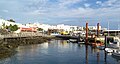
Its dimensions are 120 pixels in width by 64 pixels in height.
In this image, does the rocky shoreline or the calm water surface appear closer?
the calm water surface

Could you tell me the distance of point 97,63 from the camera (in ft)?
154

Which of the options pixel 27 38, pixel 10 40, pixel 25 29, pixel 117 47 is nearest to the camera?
pixel 117 47

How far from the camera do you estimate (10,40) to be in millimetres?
83500

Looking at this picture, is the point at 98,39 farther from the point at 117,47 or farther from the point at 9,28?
the point at 9,28

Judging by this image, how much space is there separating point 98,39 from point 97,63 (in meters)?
46.3

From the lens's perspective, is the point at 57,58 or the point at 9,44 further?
the point at 9,44

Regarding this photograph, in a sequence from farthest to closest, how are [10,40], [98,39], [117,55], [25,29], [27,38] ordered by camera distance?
[25,29]
[27,38]
[98,39]
[10,40]
[117,55]

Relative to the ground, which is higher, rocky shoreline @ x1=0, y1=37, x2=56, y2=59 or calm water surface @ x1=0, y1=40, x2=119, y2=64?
rocky shoreline @ x1=0, y1=37, x2=56, y2=59

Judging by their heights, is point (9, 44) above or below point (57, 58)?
above

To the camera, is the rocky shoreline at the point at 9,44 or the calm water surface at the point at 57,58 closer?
the calm water surface at the point at 57,58

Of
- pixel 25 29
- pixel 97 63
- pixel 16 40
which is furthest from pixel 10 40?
pixel 25 29

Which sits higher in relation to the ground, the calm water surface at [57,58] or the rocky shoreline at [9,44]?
the rocky shoreline at [9,44]

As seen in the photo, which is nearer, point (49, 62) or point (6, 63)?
point (6, 63)

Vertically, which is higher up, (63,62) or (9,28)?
(9,28)
